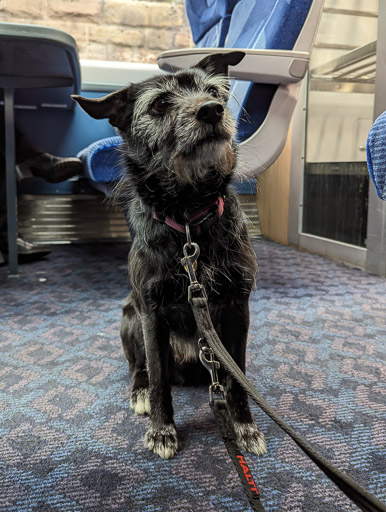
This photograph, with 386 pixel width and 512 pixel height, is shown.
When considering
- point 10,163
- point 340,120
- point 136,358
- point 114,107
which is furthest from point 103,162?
point 340,120

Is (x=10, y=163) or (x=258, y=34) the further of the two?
(x=10, y=163)

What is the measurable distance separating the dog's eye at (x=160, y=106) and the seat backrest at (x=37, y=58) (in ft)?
2.87

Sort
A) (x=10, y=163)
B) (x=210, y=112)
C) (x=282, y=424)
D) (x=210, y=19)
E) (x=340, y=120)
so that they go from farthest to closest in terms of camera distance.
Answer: (x=340, y=120), (x=210, y=19), (x=10, y=163), (x=210, y=112), (x=282, y=424)

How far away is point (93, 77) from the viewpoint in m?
2.98

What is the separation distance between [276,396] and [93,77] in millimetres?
2758

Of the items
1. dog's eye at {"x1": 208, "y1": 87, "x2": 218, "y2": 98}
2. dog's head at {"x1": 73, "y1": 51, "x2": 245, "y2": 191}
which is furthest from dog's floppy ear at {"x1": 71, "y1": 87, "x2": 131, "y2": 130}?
dog's eye at {"x1": 208, "y1": 87, "x2": 218, "y2": 98}

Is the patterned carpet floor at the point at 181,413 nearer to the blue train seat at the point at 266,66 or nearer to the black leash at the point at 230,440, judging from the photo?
the black leash at the point at 230,440

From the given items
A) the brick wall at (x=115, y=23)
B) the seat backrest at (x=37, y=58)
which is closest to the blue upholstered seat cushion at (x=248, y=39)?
the seat backrest at (x=37, y=58)

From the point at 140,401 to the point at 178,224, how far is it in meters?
0.43

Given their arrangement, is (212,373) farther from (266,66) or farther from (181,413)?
(266,66)

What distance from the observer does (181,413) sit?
93 cm

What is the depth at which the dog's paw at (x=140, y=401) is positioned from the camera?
92cm

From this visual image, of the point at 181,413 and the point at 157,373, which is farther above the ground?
the point at 157,373

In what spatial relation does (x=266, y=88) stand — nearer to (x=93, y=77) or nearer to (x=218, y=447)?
(x=218, y=447)
